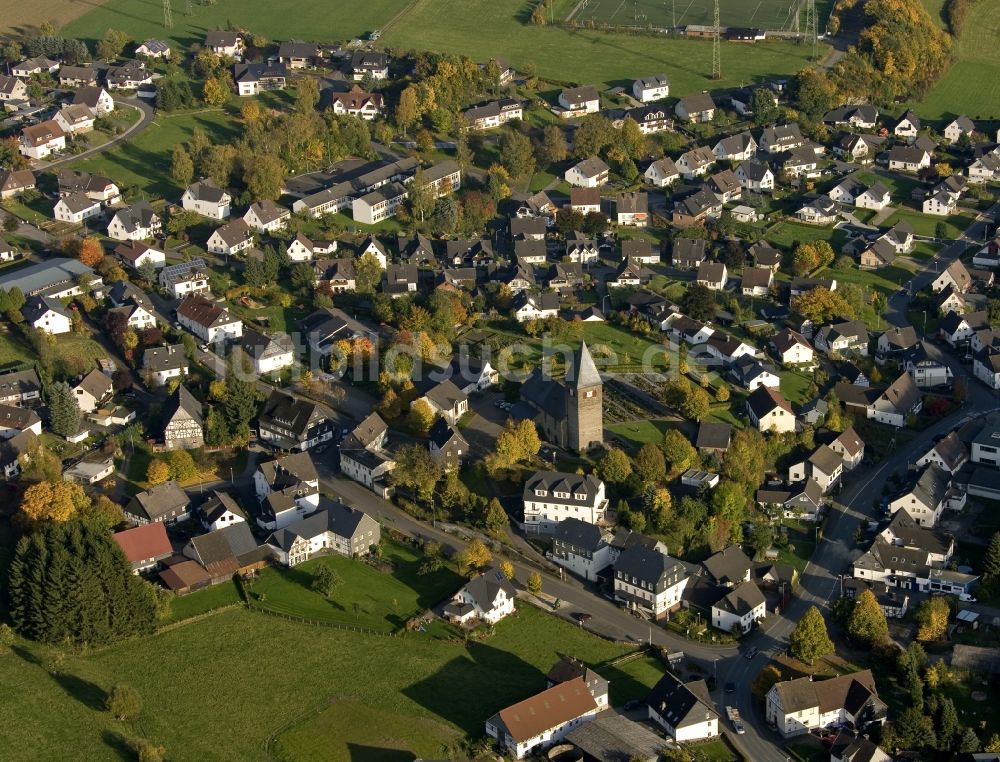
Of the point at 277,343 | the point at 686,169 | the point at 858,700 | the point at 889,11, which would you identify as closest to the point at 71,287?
the point at 277,343

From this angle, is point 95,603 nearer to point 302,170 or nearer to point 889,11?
point 302,170

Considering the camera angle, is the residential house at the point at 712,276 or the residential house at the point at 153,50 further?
the residential house at the point at 153,50

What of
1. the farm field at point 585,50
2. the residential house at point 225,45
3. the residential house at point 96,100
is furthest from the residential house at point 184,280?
the farm field at point 585,50

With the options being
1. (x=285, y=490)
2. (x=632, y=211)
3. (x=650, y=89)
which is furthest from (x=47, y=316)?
(x=650, y=89)

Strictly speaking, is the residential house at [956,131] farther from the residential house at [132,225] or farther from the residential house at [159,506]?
the residential house at [159,506]

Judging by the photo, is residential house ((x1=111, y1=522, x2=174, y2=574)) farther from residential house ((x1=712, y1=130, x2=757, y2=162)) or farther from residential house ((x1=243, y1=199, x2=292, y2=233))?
residential house ((x1=712, y1=130, x2=757, y2=162))

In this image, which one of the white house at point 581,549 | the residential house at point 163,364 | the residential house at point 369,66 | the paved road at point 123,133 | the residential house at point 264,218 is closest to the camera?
A: the white house at point 581,549

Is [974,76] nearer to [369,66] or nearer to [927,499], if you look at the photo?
[369,66]

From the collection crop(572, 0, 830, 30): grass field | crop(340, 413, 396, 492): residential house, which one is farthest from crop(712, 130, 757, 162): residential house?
crop(340, 413, 396, 492): residential house
